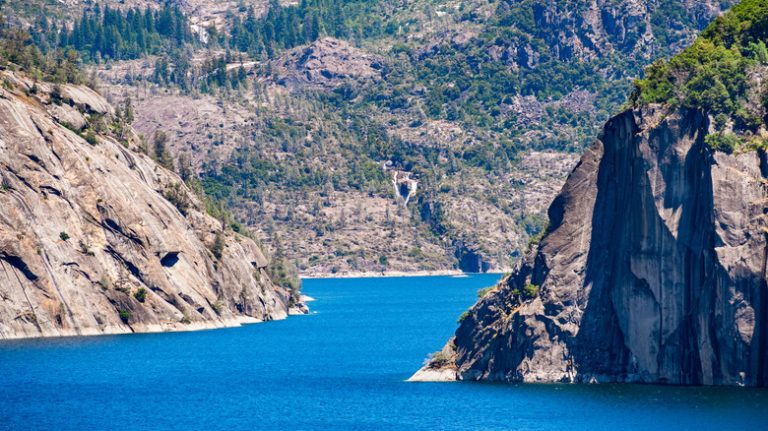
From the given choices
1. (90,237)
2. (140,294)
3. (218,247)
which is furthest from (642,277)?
(218,247)

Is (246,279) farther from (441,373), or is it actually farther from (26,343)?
(441,373)

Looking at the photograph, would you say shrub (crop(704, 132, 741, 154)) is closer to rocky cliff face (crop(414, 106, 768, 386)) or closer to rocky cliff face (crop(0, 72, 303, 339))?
rocky cliff face (crop(414, 106, 768, 386))

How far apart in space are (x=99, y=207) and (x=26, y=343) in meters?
24.1

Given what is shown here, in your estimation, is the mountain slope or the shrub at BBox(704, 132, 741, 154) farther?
the shrub at BBox(704, 132, 741, 154)

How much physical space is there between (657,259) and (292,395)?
28.4 meters

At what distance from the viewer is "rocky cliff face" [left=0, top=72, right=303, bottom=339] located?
15900cm

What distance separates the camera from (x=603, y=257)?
4176 inches

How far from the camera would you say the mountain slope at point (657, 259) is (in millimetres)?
98562

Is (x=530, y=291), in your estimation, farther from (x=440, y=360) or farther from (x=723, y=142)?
(x=723, y=142)

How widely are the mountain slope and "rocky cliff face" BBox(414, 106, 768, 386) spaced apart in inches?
3.2

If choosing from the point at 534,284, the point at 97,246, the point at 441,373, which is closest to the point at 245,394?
the point at 441,373

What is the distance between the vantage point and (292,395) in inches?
4582

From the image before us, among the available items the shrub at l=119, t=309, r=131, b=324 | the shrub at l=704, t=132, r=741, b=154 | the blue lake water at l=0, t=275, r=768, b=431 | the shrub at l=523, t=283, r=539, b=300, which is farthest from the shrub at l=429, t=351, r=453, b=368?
the shrub at l=119, t=309, r=131, b=324

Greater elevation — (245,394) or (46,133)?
(46,133)
